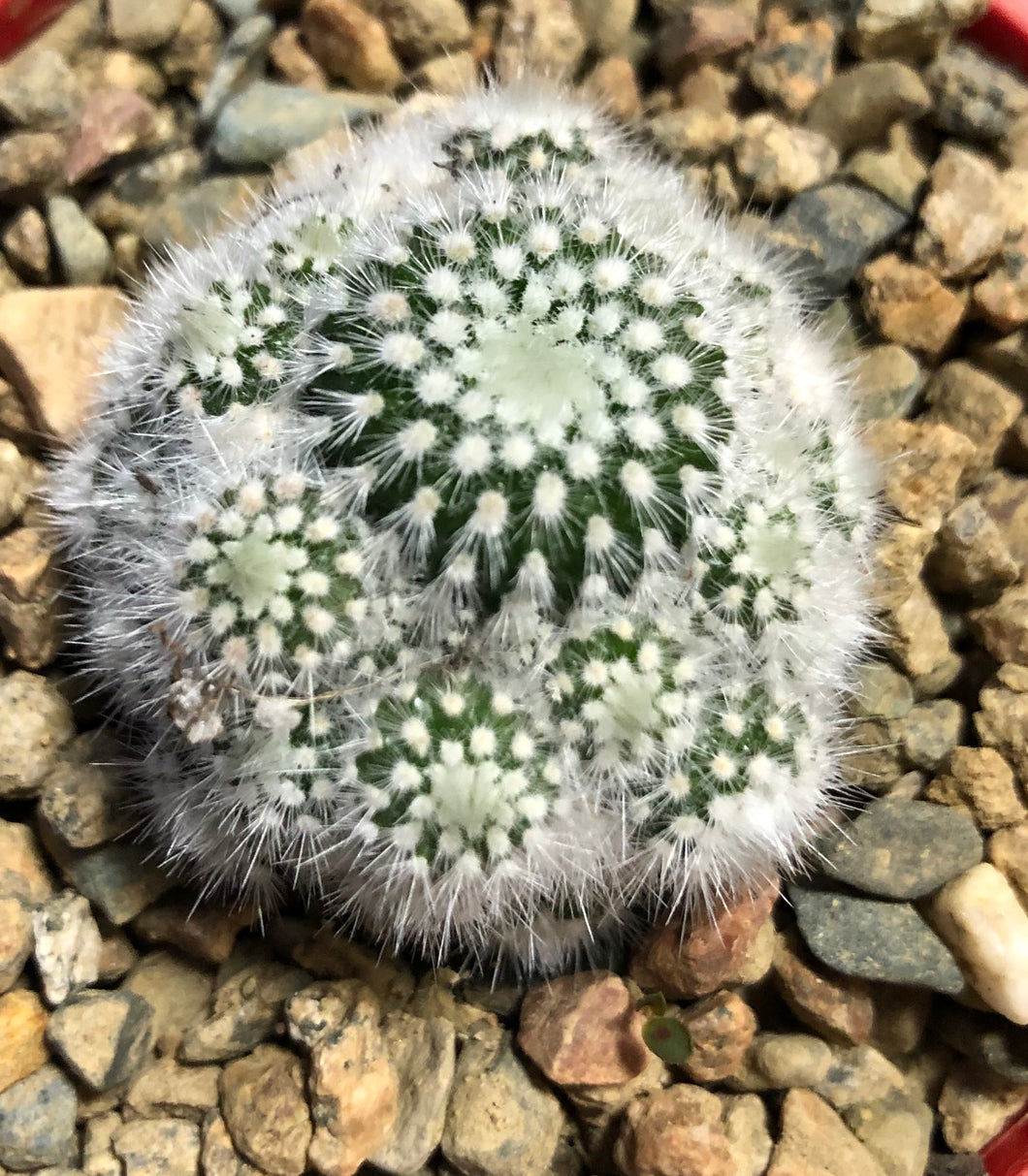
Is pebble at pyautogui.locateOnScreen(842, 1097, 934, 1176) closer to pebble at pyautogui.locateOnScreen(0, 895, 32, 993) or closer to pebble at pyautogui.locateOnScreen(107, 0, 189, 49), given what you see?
pebble at pyautogui.locateOnScreen(0, 895, 32, 993)

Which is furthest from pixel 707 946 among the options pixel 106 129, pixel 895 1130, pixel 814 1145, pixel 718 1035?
pixel 106 129

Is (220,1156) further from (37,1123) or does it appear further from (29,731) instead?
(29,731)

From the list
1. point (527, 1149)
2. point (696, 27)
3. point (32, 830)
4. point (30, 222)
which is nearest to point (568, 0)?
point (696, 27)

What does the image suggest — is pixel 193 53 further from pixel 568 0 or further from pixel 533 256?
pixel 533 256

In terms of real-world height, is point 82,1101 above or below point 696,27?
below

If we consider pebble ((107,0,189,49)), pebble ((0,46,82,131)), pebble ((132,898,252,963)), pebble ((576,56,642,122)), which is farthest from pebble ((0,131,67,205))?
pebble ((132,898,252,963))

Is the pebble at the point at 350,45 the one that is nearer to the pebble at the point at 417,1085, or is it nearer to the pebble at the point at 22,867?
the pebble at the point at 22,867
